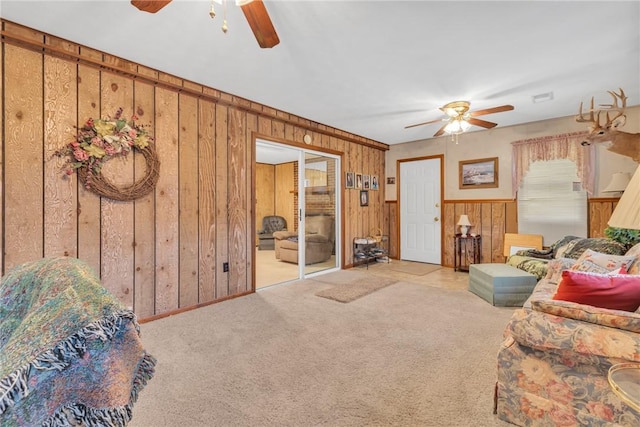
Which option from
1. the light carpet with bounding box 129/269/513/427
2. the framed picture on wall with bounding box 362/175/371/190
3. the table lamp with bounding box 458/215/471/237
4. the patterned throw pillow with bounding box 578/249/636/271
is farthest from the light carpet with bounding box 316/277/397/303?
the patterned throw pillow with bounding box 578/249/636/271

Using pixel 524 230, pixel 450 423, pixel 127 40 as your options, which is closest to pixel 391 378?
pixel 450 423

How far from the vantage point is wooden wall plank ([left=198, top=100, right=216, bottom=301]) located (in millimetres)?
3258

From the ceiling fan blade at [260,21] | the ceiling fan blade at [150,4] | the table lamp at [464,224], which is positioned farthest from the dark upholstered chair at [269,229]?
the ceiling fan blade at [150,4]

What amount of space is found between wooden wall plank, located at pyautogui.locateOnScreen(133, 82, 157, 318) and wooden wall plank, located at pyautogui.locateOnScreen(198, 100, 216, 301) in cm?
48

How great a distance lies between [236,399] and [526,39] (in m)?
3.27

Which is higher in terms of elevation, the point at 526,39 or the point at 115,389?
the point at 526,39

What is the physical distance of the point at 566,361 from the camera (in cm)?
135

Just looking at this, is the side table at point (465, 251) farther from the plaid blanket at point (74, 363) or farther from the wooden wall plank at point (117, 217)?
the plaid blanket at point (74, 363)

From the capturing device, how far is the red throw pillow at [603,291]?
1.39 meters

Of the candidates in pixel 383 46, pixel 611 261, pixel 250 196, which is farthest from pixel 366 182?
pixel 611 261

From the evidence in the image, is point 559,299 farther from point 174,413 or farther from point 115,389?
point 174,413

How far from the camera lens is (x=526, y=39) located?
2326 mm

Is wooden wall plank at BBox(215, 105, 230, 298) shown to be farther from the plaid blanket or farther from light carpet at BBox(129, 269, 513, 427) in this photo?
the plaid blanket

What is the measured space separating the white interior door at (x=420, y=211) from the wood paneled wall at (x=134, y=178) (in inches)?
115
